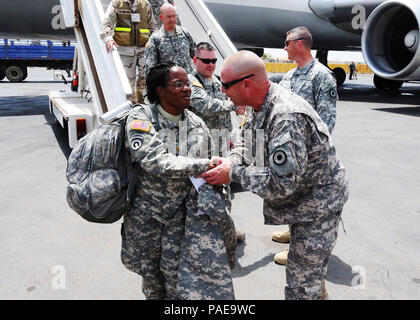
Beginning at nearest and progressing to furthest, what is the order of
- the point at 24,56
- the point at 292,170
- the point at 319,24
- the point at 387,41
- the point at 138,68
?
the point at 292,170, the point at 138,68, the point at 387,41, the point at 319,24, the point at 24,56

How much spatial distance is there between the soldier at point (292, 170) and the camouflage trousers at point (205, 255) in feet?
0.48

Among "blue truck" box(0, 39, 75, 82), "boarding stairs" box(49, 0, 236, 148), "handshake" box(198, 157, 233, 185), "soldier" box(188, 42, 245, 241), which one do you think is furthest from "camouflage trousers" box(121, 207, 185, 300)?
"blue truck" box(0, 39, 75, 82)

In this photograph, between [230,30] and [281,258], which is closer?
[281,258]

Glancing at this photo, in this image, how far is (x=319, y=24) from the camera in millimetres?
14938

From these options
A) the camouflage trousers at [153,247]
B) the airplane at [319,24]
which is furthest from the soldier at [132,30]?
the camouflage trousers at [153,247]

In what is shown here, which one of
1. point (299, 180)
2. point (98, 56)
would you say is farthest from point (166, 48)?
point (299, 180)

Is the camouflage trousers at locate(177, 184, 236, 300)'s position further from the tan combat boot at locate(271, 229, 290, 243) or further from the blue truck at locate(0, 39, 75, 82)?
the blue truck at locate(0, 39, 75, 82)

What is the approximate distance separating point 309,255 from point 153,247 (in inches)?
36.5

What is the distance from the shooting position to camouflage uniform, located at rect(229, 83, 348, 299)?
1.86 m

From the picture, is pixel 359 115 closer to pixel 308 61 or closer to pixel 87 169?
pixel 308 61

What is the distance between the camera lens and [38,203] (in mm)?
4430

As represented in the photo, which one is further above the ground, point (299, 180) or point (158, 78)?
point (158, 78)

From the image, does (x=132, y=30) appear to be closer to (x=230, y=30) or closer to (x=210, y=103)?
(x=210, y=103)

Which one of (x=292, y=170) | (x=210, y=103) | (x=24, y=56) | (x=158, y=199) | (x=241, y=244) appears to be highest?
(x=292, y=170)
